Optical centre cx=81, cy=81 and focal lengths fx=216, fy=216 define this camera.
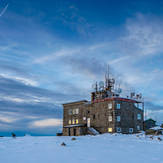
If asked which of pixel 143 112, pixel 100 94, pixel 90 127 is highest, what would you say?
pixel 100 94

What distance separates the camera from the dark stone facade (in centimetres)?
4700

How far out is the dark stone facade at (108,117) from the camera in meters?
47.0

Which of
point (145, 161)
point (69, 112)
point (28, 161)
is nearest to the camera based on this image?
point (28, 161)

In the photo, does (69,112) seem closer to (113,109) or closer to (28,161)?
(113,109)

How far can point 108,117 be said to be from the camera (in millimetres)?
47750

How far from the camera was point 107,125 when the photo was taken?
47.6 m

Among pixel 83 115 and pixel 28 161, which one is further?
pixel 83 115

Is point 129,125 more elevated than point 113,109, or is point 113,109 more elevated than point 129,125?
point 113,109

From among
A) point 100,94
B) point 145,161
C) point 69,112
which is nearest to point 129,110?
point 100,94

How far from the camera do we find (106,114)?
48.2 meters

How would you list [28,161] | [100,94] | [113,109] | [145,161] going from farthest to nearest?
[100,94]
[113,109]
[145,161]
[28,161]

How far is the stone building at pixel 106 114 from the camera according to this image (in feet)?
155

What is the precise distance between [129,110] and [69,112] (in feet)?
56.4

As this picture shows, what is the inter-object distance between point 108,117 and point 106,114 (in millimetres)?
848
